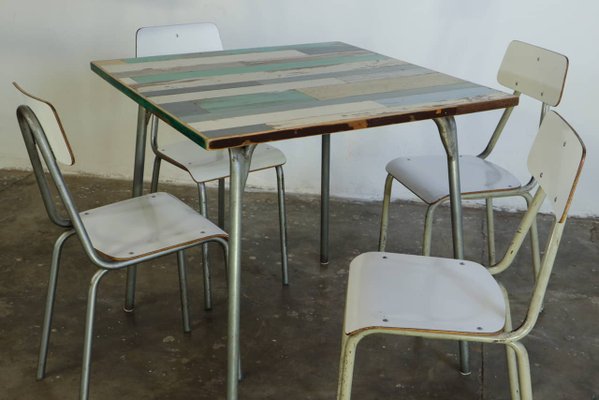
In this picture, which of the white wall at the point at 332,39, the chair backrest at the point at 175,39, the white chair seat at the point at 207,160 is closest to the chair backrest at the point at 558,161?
the white chair seat at the point at 207,160

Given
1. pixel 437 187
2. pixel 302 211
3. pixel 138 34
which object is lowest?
pixel 302 211

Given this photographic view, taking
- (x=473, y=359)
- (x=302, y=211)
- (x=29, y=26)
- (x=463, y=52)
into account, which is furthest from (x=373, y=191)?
(x=29, y=26)

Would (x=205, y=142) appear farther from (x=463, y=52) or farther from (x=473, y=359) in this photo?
(x=463, y=52)

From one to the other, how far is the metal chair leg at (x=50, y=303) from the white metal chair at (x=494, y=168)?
1001mm

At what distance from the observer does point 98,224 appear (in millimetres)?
2125

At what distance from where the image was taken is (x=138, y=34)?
2.71m

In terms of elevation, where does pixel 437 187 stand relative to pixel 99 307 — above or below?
above

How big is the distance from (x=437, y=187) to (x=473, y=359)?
53cm

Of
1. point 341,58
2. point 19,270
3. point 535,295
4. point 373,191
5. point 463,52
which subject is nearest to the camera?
point 535,295

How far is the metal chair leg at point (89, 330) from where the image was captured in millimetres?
1952

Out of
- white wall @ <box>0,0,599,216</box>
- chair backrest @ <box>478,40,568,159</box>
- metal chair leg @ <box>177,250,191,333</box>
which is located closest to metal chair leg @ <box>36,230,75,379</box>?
metal chair leg @ <box>177,250,191,333</box>

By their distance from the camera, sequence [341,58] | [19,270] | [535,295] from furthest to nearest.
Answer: [19,270]
[341,58]
[535,295]

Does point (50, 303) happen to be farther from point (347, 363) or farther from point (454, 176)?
point (454, 176)

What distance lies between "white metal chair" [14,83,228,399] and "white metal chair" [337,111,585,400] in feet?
1.53
